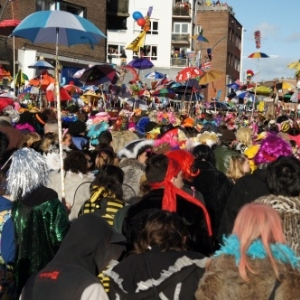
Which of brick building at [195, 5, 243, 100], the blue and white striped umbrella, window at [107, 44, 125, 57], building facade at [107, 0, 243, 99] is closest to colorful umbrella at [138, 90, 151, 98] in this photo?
the blue and white striped umbrella

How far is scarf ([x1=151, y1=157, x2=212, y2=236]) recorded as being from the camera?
4785 mm

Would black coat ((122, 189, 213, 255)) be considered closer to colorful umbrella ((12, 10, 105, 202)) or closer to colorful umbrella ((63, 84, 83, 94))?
colorful umbrella ((12, 10, 105, 202))

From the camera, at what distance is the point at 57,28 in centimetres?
801

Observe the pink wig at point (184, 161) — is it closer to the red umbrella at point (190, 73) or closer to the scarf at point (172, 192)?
the scarf at point (172, 192)

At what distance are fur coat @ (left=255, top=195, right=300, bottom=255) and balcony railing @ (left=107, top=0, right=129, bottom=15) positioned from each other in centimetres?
4083

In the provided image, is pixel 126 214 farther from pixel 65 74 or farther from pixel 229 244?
pixel 65 74

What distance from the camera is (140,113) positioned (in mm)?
16984

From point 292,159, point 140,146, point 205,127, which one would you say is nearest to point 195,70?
point 205,127

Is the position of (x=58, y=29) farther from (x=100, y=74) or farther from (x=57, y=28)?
(x=100, y=74)

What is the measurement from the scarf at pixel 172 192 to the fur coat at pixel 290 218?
1.86ft

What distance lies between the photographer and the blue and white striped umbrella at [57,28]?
7352mm

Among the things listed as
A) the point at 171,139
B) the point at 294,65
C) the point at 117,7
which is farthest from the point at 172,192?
the point at 117,7

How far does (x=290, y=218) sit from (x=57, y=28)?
15.8 ft

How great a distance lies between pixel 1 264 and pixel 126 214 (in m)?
0.98
